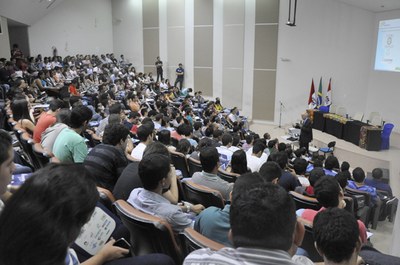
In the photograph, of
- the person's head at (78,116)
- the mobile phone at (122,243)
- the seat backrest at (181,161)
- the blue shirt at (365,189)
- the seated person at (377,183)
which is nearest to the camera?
the mobile phone at (122,243)

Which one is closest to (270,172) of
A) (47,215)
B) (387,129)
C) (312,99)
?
(47,215)

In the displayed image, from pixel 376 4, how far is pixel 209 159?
415 inches

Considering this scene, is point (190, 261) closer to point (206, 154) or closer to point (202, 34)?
point (206, 154)

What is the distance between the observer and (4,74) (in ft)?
32.2

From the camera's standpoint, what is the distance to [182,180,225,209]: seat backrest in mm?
2842

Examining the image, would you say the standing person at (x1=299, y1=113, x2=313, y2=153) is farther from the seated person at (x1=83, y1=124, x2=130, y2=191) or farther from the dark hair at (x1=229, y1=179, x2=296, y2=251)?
the dark hair at (x1=229, y1=179, x2=296, y2=251)

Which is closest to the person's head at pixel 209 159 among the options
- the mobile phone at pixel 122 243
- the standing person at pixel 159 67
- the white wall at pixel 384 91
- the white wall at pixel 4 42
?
the mobile phone at pixel 122 243

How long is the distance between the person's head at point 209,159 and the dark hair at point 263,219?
78.3 inches

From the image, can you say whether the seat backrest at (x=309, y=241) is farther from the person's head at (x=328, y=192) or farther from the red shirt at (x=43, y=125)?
the red shirt at (x=43, y=125)

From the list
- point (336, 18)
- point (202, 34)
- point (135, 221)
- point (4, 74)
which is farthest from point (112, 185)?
point (202, 34)

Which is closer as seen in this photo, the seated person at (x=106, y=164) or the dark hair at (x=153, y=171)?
the dark hair at (x=153, y=171)

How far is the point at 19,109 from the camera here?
493cm

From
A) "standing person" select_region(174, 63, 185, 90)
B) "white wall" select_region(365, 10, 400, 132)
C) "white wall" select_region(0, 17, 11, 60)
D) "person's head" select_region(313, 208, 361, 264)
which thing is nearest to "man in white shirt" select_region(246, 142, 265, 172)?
"person's head" select_region(313, 208, 361, 264)

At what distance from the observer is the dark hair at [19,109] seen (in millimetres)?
4895
